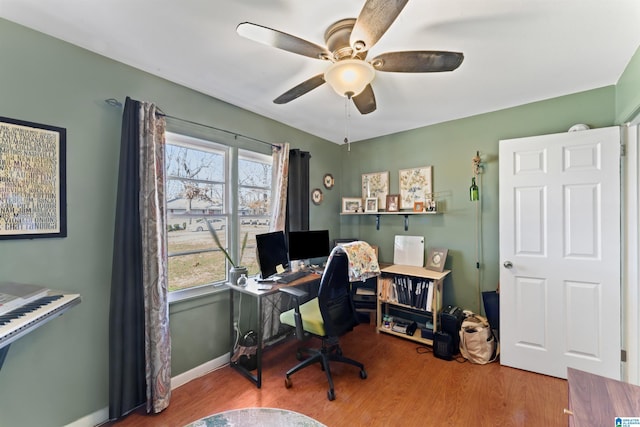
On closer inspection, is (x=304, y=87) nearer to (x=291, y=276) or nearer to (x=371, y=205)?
(x=291, y=276)

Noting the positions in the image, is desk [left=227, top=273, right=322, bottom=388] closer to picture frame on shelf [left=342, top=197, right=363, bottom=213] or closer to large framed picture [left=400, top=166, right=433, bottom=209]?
picture frame on shelf [left=342, top=197, right=363, bottom=213]

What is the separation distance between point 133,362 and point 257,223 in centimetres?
152

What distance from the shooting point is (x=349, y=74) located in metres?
1.47

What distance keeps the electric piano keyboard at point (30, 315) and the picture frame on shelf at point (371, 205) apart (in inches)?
116

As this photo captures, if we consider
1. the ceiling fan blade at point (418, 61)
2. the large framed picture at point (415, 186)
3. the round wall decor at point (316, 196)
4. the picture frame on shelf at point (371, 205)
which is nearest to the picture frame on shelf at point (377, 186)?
the picture frame on shelf at point (371, 205)

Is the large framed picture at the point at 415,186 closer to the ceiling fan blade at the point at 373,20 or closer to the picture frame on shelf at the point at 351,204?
the picture frame on shelf at the point at 351,204

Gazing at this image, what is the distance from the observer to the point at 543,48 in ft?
5.64

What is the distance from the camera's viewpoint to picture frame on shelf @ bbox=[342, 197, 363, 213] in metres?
3.67

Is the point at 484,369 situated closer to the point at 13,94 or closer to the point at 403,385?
the point at 403,385

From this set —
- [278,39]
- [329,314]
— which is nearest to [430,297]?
[329,314]

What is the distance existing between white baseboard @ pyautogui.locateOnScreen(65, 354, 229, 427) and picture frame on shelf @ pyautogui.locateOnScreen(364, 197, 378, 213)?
7.65 feet

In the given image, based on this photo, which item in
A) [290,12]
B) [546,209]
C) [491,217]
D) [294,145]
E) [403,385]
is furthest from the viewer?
[294,145]

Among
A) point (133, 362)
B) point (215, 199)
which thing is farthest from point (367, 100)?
point (133, 362)

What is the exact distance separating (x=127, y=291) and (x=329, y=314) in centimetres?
143
